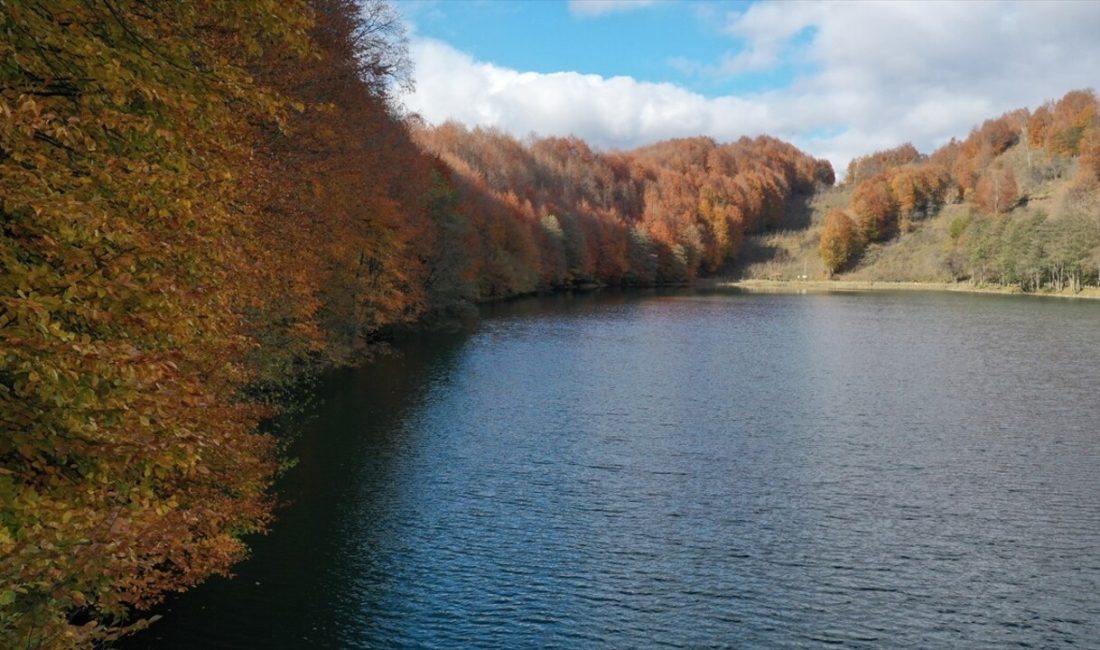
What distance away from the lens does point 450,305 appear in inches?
2288

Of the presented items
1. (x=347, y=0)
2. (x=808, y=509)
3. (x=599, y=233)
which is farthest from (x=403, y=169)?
(x=599, y=233)

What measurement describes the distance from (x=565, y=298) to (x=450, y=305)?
4084 cm

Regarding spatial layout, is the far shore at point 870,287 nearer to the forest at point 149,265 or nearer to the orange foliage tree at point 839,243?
the orange foliage tree at point 839,243

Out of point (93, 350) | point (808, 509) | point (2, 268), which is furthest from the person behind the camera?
point (808, 509)

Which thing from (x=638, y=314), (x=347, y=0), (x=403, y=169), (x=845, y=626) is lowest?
(x=845, y=626)

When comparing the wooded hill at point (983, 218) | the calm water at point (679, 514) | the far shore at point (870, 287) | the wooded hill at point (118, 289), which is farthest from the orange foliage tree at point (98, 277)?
the wooded hill at point (983, 218)

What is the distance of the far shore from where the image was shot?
95.2 metres

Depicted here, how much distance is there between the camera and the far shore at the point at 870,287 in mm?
95188

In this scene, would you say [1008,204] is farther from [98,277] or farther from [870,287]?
[98,277]

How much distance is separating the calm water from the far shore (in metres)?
64.7

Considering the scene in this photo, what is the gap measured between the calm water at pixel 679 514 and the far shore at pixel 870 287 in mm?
64678

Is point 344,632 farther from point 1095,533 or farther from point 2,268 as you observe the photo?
point 1095,533

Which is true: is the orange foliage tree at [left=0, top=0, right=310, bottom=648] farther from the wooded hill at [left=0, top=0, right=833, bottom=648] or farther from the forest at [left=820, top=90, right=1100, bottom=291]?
the forest at [left=820, top=90, right=1100, bottom=291]

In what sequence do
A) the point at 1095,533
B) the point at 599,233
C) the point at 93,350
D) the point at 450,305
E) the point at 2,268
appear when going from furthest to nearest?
1. the point at 599,233
2. the point at 450,305
3. the point at 1095,533
4. the point at 2,268
5. the point at 93,350
